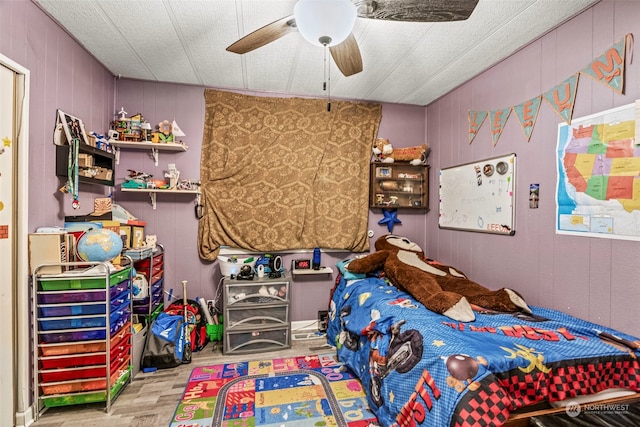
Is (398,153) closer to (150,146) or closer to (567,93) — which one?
(567,93)

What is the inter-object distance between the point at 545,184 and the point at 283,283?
2.25m

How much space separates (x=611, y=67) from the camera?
165 centimetres

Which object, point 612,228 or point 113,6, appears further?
point 113,6

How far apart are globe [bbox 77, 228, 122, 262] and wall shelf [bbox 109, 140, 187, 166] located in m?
1.05

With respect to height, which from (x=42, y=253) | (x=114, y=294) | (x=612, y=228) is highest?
(x=612, y=228)

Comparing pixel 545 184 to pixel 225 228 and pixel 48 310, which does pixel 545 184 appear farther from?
pixel 48 310

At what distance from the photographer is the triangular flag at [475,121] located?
261 cm

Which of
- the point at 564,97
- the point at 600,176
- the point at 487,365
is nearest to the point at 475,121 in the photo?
the point at 564,97

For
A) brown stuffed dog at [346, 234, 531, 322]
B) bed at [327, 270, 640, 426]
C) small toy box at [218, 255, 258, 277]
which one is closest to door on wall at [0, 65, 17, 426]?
small toy box at [218, 255, 258, 277]

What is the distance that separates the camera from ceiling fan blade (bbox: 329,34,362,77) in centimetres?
176

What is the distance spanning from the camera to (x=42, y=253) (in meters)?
1.82

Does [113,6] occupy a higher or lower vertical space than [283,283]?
higher

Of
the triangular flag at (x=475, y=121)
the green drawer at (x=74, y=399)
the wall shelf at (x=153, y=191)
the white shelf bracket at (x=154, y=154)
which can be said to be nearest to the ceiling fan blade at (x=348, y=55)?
the triangular flag at (x=475, y=121)

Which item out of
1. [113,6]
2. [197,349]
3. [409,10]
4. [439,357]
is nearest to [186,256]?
[197,349]
